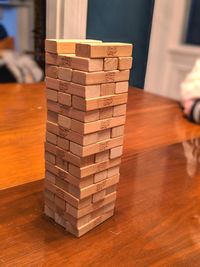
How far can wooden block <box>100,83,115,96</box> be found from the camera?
0.43 m

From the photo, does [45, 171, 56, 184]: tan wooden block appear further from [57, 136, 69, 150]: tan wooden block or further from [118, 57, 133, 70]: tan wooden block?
[118, 57, 133, 70]: tan wooden block

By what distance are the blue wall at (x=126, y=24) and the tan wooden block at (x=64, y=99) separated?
27 centimetres

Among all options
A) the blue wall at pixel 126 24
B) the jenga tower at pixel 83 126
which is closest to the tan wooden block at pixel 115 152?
the jenga tower at pixel 83 126

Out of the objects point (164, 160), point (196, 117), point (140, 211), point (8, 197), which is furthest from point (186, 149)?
point (8, 197)

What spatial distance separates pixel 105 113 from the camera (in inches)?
Answer: 17.6

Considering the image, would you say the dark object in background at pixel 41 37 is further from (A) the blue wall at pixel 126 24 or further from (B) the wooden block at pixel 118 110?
(B) the wooden block at pixel 118 110

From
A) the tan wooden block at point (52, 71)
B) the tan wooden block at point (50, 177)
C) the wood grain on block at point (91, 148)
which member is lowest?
the tan wooden block at point (50, 177)

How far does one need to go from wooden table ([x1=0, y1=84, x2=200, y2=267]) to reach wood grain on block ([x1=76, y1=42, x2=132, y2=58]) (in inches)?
9.6

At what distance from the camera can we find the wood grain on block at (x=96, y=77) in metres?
0.40

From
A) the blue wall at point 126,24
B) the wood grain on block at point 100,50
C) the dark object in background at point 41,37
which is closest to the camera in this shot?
the wood grain on block at point 100,50

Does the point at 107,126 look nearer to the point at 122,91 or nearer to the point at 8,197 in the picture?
the point at 122,91

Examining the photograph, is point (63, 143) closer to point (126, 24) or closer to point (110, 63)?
point (110, 63)

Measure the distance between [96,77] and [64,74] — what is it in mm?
43

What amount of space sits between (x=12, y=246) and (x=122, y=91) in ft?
0.81
